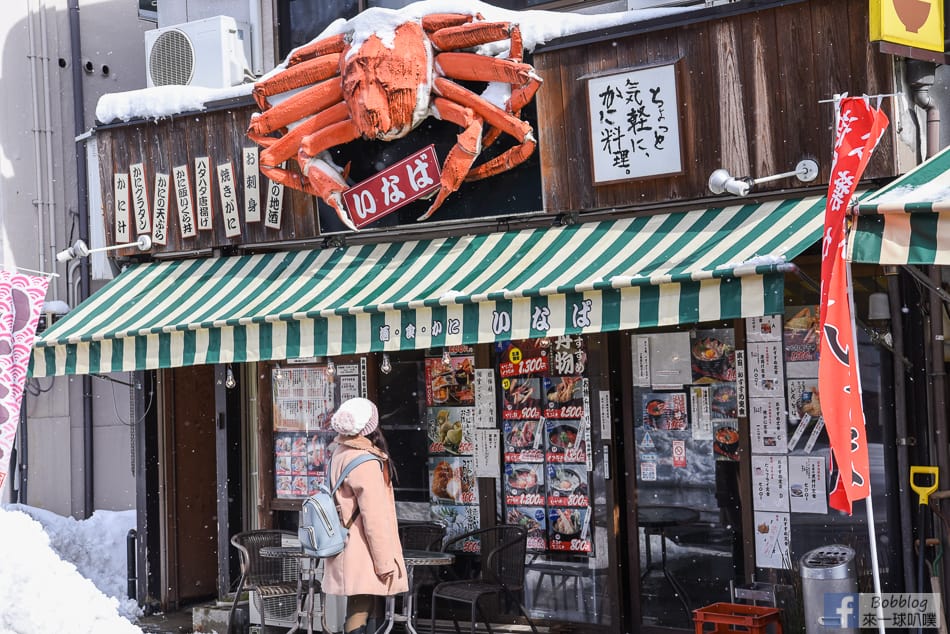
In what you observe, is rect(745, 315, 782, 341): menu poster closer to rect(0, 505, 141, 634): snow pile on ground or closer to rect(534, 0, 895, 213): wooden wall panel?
rect(534, 0, 895, 213): wooden wall panel

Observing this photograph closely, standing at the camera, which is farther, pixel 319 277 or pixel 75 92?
pixel 75 92

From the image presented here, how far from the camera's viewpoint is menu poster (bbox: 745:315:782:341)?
8970 millimetres

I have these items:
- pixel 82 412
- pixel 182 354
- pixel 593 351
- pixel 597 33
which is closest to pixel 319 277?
pixel 182 354

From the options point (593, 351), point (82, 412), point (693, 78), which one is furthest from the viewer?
point (82, 412)

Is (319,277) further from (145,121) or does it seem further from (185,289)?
(145,121)

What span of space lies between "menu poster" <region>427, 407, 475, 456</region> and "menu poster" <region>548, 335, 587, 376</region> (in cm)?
94

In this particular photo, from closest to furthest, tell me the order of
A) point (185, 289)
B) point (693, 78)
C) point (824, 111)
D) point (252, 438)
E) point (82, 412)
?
1. point (824, 111)
2. point (693, 78)
3. point (185, 289)
4. point (252, 438)
5. point (82, 412)

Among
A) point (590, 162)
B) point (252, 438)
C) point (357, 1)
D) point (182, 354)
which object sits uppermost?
point (357, 1)

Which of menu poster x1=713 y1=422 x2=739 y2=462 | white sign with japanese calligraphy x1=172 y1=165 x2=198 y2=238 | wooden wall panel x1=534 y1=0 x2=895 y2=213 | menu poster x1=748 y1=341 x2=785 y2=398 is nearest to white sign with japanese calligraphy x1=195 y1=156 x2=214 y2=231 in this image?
white sign with japanese calligraphy x1=172 y1=165 x2=198 y2=238

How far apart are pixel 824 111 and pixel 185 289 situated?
19.6 feet

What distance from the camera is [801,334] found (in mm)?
8867

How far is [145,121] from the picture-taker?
37.9 ft

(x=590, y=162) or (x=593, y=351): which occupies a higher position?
(x=590, y=162)

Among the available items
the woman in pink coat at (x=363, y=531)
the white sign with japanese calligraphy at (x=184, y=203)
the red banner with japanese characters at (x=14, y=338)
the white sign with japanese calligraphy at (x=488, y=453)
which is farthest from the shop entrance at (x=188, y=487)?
the woman in pink coat at (x=363, y=531)
